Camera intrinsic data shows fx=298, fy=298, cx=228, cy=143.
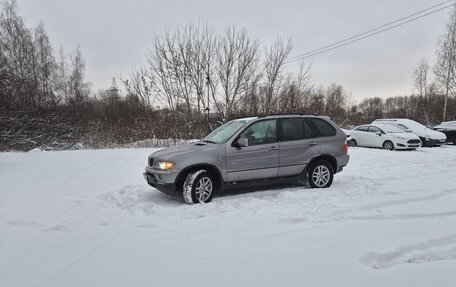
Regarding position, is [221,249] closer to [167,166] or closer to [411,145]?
[167,166]

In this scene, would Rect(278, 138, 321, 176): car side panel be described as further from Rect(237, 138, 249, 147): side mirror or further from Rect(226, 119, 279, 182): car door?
Rect(237, 138, 249, 147): side mirror

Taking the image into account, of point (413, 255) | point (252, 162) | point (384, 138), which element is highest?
point (384, 138)

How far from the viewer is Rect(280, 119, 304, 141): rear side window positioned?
633 centimetres

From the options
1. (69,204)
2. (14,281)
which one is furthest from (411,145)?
(14,281)

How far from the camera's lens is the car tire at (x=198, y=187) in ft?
17.6

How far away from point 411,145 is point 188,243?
14.8m

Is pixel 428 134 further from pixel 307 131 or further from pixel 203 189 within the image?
pixel 203 189

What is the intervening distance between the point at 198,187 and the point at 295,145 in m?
2.29

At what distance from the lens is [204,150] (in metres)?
5.61

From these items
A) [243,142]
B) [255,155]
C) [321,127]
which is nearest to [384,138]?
[321,127]

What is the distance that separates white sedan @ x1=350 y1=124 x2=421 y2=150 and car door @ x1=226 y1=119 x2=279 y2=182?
37.9 feet

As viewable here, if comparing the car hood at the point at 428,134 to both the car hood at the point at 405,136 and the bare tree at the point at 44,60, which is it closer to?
the car hood at the point at 405,136

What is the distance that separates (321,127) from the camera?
679 centimetres

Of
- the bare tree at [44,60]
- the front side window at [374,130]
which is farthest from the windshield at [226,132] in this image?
the bare tree at [44,60]
